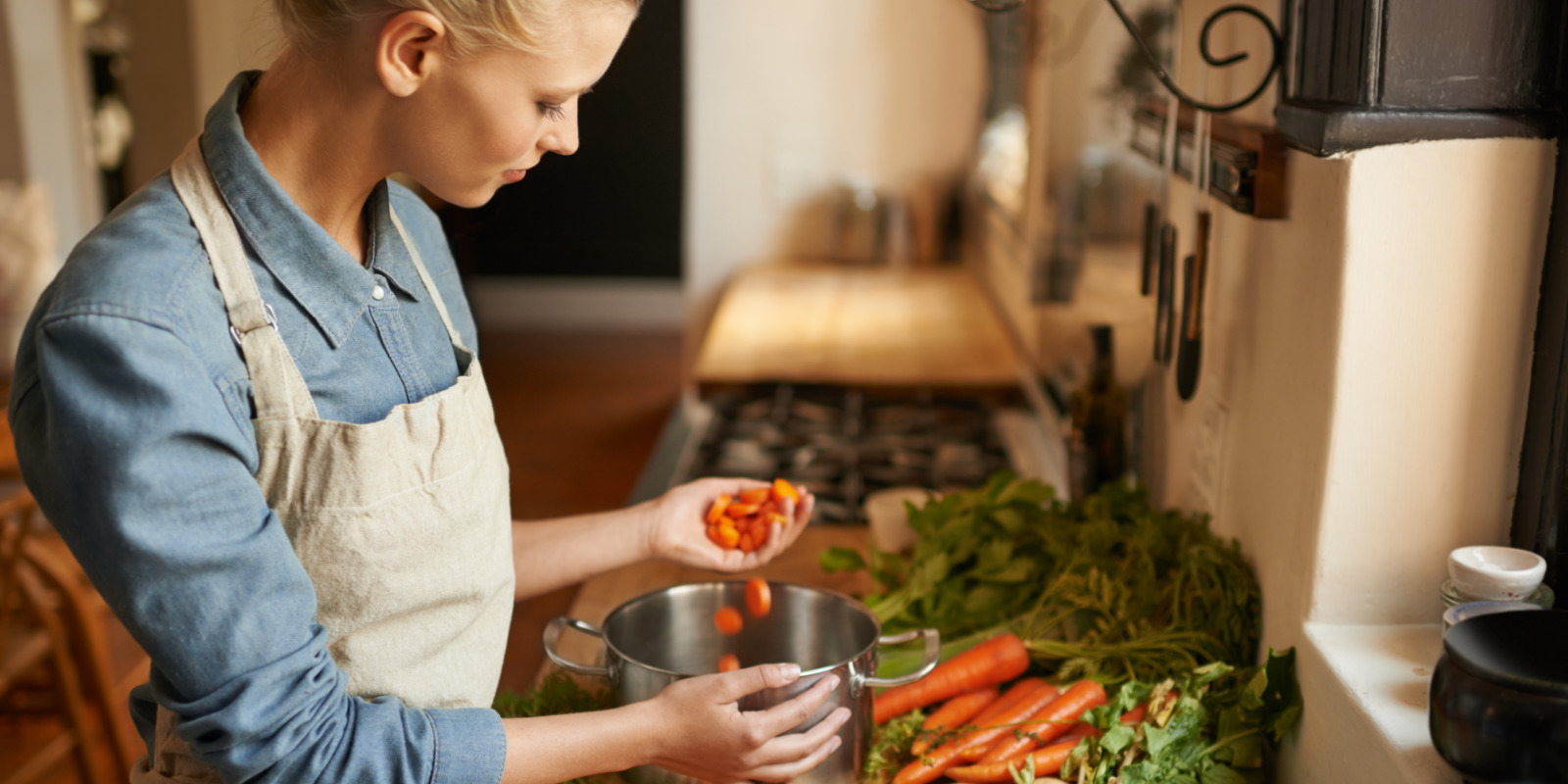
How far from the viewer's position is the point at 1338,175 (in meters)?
1.03

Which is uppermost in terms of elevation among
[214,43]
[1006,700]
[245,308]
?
[214,43]

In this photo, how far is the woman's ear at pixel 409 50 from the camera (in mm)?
836

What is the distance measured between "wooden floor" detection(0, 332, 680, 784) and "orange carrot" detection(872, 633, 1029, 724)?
1899mm

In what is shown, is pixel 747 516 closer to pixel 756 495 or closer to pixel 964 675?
pixel 756 495

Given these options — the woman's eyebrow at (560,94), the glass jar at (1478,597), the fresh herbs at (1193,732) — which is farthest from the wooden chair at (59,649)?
the glass jar at (1478,597)

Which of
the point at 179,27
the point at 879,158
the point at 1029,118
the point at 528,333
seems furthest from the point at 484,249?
the point at 1029,118

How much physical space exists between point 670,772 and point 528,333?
576 cm

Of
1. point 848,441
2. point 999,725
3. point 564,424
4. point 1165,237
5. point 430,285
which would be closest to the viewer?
point 430,285

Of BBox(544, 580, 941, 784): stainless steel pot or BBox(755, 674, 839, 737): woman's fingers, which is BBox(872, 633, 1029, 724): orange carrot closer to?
BBox(544, 580, 941, 784): stainless steel pot

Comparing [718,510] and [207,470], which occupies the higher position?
[207,470]

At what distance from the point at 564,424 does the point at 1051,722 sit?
161 inches

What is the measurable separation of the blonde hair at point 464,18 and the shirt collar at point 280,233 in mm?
92

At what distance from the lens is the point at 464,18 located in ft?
2.77

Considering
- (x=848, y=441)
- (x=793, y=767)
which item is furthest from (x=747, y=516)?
(x=848, y=441)
